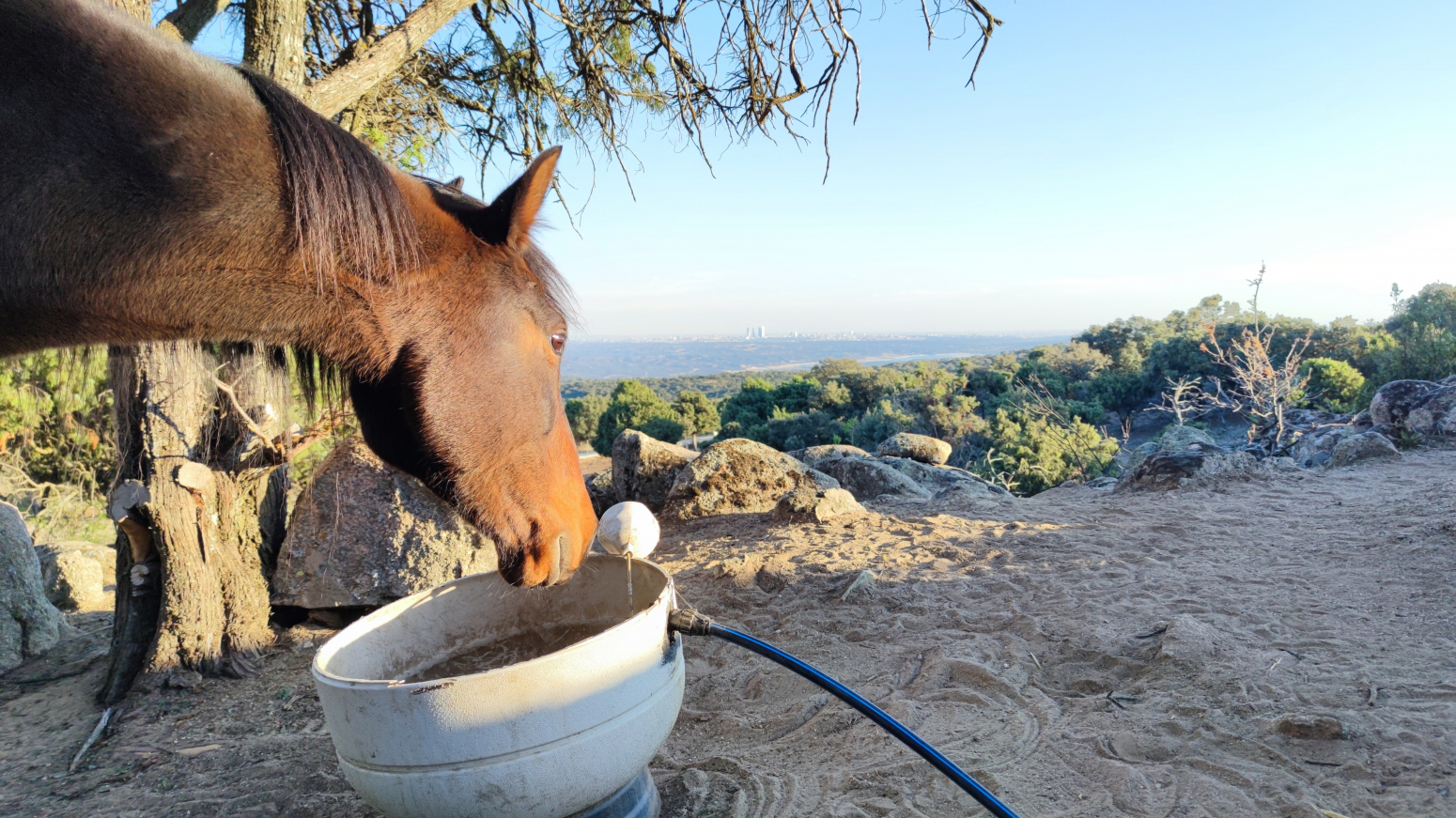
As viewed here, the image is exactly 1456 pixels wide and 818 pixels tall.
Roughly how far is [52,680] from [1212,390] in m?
24.8

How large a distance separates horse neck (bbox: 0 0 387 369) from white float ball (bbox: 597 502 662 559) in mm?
1041

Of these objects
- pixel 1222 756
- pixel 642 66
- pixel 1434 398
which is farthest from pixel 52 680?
pixel 1434 398

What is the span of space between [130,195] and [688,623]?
1.52 meters

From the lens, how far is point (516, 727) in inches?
59.3

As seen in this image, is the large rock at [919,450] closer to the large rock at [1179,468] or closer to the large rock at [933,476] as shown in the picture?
the large rock at [933,476]

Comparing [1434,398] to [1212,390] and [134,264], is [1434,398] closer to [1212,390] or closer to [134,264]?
[134,264]

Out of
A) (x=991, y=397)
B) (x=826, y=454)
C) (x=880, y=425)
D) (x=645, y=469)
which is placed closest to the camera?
(x=645, y=469)

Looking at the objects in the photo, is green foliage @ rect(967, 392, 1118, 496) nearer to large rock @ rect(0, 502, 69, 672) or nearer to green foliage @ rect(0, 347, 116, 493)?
large rock @ rect(0, 502, 69, 672)

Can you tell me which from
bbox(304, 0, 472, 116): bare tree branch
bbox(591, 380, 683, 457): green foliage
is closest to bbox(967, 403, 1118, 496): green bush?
bbox(304, 0, 472, 116): bare tree branch

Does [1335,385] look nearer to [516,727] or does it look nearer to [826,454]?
[826,454]

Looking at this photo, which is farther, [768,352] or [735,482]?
[768,352]

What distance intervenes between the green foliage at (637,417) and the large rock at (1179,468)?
2070cm

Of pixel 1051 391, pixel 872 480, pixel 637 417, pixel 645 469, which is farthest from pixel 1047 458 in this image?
pixel 637 417

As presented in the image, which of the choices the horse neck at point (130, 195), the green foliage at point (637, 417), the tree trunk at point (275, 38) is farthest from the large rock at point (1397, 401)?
the green foliage at point (637, 417)
